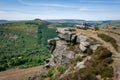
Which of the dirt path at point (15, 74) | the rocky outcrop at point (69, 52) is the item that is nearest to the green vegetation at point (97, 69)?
the rocky outcrop at point (69, 52)

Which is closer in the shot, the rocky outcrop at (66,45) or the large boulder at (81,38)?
the rocky outcrop at (66,45)

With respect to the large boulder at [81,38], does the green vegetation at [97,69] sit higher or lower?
lower

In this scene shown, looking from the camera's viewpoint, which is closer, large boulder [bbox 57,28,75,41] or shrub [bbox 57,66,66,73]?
shrub [bbox 57,66,66,73]

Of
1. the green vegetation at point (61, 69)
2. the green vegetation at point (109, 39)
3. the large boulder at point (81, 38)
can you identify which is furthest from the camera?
the large boulder at point (81, 38)

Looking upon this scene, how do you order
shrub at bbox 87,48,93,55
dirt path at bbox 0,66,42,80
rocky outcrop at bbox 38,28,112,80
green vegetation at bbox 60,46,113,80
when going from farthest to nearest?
dirt path at bbox 0,66,42,80
shrub at bbox 87,48,93,55
rocky outcrop at bbox 38,28,112,80
green vegetation at bbox 60,46,113,80

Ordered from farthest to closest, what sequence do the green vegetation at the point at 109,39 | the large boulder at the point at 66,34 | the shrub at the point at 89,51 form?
1. the large boulder at the point at 66,34
2. the green vegetation at the point at 109,39
3. the shrub at the point at 89,51

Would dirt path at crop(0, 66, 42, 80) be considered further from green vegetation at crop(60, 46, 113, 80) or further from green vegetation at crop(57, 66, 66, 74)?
green vegetation at crop(60, 46, 113, 80)

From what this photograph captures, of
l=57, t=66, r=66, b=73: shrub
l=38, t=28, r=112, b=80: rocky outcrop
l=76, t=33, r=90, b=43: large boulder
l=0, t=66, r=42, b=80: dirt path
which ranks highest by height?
l=76, t=33, r=90, b=43: large boulder

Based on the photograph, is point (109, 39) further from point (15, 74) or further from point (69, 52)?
point (15, 74)

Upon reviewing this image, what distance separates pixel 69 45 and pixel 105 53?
19.5 m

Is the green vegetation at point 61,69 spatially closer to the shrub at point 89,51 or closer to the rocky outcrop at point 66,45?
the rocky outcrop at point 66,45

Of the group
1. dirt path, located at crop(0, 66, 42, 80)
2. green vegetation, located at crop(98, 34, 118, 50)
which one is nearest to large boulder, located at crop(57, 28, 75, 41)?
green vegetation, located at crop(98, 34, 118, 50)

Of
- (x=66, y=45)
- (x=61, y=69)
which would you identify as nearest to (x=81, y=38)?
(x=66, y=45)

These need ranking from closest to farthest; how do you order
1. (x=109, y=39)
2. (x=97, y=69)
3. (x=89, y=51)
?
(x=97, y=69), (x=89, y=51), (x=109, y=39)
